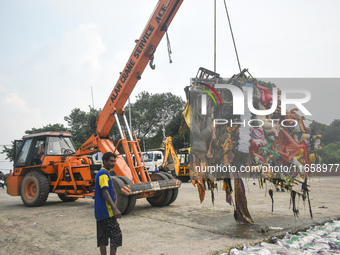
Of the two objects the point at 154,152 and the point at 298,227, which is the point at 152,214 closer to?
the point at 298,227

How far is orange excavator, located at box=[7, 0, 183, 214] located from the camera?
27.2ft

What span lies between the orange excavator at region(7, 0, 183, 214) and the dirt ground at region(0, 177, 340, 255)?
26.2 inches

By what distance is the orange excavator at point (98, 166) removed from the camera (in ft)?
27.2

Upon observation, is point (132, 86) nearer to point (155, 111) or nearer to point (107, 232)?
point (107, 232)

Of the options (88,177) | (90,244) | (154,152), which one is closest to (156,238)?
(90,244)

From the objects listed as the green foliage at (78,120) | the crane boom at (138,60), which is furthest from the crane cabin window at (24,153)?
the green foliage at (78,120)

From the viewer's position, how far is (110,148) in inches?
389

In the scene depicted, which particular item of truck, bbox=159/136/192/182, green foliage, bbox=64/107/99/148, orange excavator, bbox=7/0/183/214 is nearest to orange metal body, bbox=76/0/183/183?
orange excavator, bbox=7/0/183/214

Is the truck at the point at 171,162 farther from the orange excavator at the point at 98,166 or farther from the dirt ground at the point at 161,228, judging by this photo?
the dirt ground at the point at 161,228

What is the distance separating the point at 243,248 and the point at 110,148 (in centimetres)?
615

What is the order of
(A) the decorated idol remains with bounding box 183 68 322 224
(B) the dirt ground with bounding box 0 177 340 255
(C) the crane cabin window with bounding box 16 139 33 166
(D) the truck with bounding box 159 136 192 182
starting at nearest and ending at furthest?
1. (B) the dirt ground with bounding box 0 177 340 255
2. (A) the decorated idol remains with bounding box 183 68 322 224
3. (C) the crane cabin window with bounding box 16 139 33 166
4. (D) the truck with bounding box 159 136 192 182

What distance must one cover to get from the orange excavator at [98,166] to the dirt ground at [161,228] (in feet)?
2.18

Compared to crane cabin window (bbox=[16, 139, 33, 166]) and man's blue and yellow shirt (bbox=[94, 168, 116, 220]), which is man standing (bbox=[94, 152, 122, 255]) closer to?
man's blue and yellow shirt (bbox=[94, 168, 116, 220])

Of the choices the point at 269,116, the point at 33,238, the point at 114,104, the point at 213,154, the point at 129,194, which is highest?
the point at 114,104
